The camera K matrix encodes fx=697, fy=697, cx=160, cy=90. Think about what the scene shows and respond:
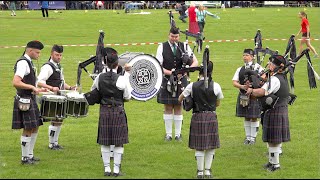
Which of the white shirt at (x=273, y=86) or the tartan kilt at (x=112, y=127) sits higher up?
the white shirt at (x=273, y=86)

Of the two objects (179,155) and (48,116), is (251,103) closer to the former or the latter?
(179,155)

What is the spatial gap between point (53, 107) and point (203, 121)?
2.23 metres

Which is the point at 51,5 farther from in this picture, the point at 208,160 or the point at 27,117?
the point at 208,160

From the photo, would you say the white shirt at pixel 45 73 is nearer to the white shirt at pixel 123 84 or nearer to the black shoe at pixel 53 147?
the black shoe at pixel 53 147

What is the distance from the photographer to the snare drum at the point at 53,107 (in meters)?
Result: 9.97

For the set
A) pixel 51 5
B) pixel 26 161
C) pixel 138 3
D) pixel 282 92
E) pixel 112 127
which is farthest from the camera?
pixel 138 3

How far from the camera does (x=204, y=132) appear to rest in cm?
936

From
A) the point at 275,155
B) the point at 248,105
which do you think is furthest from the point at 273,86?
the point at 248,105

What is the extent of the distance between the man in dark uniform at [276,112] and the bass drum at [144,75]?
185cm

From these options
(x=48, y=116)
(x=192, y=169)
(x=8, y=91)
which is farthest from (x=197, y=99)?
(x=8, y=91)

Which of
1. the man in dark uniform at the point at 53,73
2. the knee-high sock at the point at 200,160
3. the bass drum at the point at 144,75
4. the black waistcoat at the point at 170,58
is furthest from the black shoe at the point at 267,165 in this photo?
the man in dark uniform at the point at 53,73

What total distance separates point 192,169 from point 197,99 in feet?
3.83

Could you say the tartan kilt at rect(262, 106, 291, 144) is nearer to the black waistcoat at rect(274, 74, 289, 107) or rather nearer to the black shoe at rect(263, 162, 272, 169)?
the black waistcoat at rect(274, 74, 289, 107)

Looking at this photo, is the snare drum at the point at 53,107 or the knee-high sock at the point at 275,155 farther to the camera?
the snare drum at the point at 53,107
